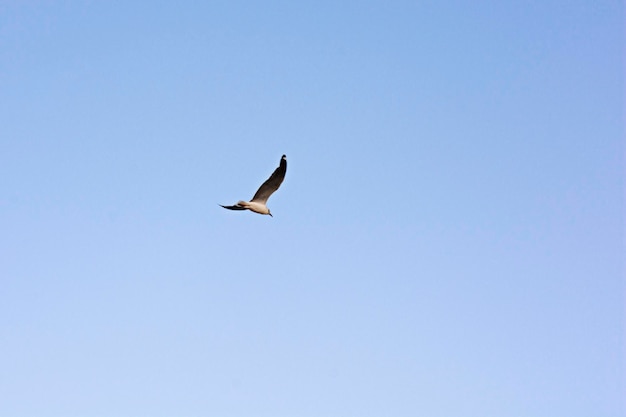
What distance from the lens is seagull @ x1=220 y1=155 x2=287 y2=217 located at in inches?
2048

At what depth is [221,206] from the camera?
50.2m

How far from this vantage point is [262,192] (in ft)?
175

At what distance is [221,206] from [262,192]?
409 cm

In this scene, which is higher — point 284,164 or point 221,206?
point 284,164

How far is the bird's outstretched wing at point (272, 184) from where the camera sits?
52000 mm

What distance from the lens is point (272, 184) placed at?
52.7m

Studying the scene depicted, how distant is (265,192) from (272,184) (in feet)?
3.16

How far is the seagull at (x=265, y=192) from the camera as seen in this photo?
52031 millimetres

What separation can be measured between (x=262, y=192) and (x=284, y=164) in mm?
2773

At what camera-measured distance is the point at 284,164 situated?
171 ft

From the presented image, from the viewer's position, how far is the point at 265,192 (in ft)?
175

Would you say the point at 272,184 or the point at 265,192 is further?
the point at 265,192

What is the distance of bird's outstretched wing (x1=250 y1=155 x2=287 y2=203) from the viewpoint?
5200cm
